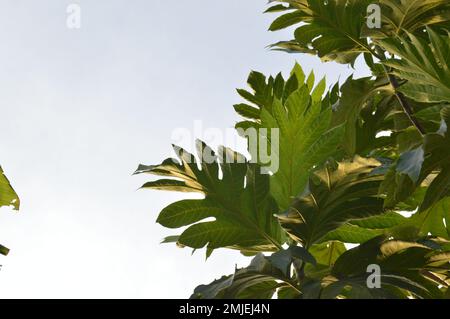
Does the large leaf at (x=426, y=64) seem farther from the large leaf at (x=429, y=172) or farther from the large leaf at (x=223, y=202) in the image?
the large leaf at (x=223, y=202)

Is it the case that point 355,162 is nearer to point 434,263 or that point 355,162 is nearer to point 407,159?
point 407,159

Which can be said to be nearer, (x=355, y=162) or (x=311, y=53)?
(x=355, y=162)

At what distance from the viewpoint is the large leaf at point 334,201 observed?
6.40ft

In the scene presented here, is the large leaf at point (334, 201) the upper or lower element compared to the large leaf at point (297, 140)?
lower

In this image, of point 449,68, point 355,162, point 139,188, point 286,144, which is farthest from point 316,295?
point 449,68

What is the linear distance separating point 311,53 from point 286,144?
985 mm

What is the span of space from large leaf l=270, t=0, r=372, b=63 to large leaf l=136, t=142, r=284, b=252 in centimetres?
93

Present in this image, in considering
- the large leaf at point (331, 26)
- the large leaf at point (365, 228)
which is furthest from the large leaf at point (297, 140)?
the large leaf at point (331, 26)

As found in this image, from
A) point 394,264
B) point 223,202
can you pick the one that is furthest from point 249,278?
point 394,264

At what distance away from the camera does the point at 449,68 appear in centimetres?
212

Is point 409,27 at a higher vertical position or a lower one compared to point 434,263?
higher

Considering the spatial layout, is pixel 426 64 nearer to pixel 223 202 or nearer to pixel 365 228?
pixel 365 228

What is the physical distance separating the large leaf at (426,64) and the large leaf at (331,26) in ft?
1.79

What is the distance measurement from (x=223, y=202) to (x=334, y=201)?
40 centimetres
